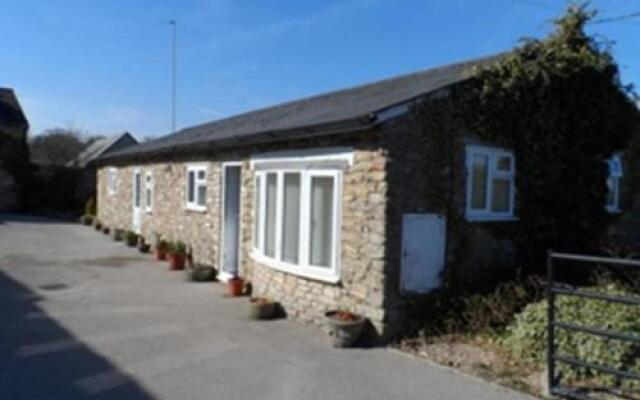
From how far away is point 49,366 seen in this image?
290 inches

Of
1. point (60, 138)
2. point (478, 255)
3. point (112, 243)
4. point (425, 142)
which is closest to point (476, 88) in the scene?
point (425, 142)

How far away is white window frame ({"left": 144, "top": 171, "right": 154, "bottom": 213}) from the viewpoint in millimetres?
20000

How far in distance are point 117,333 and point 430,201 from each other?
4.71 m

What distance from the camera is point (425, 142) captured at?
8977 mm

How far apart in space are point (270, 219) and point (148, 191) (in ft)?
34.5

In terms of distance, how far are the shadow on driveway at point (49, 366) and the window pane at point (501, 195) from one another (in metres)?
6.02

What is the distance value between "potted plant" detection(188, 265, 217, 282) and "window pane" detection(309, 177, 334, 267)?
15.7 ft

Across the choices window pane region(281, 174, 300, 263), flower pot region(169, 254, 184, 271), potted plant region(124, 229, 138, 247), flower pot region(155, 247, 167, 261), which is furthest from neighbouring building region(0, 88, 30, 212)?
window pane region(281, 174, 300, 263)

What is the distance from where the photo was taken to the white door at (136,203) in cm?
2162

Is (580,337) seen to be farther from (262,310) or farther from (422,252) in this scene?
(262,310)

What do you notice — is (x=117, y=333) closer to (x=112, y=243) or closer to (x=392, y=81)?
(x=392, y=81)

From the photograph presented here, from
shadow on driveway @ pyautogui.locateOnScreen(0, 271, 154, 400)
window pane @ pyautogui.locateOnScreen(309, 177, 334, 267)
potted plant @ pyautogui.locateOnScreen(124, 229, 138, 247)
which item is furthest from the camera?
potted plant @ pyautogui.locateOnScreen(124, 229, 138, 247)

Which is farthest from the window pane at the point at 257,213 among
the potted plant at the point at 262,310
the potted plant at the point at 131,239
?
the potted plant at the point at 131,239

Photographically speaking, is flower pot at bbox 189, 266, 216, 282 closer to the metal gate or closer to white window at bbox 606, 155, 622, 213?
white window at bbox 606, 155, 622, 213
